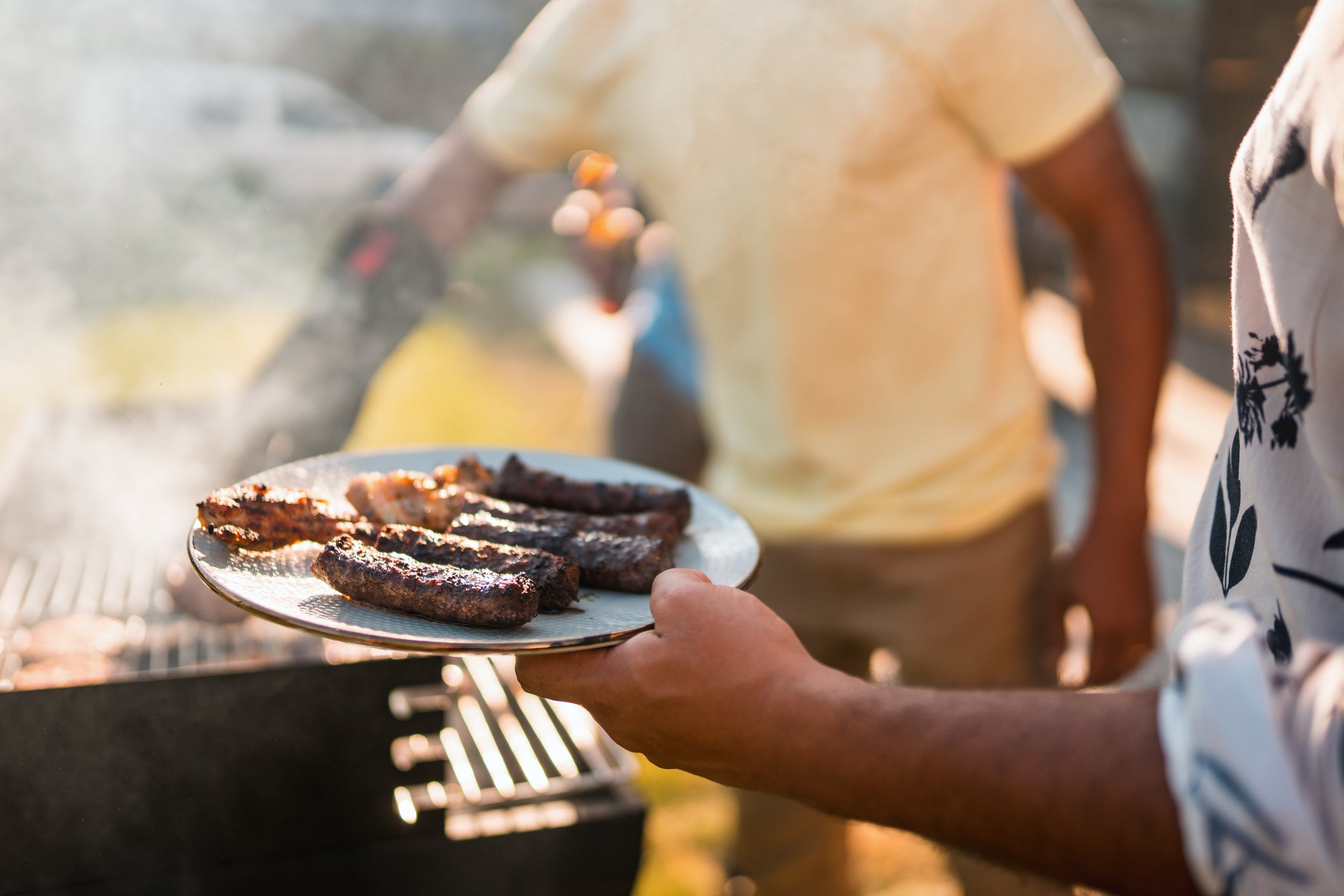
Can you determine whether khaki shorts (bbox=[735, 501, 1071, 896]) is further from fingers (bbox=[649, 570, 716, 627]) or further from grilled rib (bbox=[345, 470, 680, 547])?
fingers (bbox=[649, 570, 716, 627])

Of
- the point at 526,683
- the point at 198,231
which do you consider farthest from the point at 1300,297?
the point at 198,231

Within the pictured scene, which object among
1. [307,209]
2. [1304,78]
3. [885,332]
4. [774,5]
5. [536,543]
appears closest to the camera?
[1304,78]

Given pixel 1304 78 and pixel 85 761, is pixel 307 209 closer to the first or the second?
pixel 85 761

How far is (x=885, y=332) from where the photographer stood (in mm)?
2693

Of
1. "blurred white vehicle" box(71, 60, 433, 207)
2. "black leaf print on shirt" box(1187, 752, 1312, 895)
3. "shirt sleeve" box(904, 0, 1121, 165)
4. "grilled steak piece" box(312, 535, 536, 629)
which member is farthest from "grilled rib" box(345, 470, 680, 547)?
"blurred white vehicle" box(71, 60, 433, 207)

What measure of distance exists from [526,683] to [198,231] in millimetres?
3145

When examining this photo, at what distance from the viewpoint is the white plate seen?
1.30 meters

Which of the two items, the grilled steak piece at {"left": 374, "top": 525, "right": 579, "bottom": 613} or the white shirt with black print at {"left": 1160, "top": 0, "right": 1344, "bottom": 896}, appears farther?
the grilled steak piece at {"left": 374, "top": 525, "right": 579, "bottom": 613}

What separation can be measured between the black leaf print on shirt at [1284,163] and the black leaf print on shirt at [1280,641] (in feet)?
1.54

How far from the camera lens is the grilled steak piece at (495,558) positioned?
4.96 feet

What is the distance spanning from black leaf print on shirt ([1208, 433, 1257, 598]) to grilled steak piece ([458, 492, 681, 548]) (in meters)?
0.84

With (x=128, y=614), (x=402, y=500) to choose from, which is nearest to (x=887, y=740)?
(x=402, y=500)

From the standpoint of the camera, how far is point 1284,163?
3.51 feet

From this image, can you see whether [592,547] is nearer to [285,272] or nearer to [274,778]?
[274,778]
